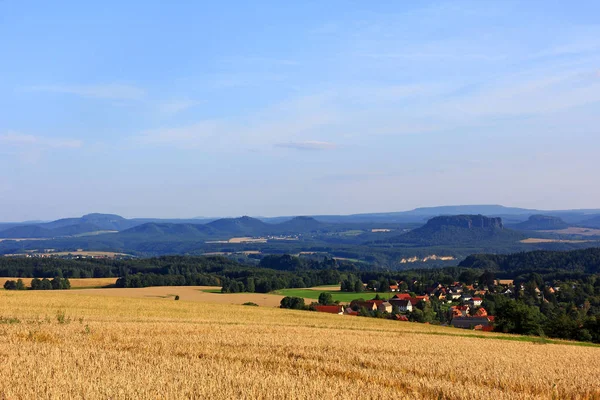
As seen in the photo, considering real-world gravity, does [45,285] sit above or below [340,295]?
above

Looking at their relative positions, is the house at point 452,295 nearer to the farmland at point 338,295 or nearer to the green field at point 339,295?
the farmland at point 338,295

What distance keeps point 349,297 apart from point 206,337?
82953 mm

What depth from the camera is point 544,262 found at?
166125mm

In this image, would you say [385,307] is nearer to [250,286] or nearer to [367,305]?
[367,305]

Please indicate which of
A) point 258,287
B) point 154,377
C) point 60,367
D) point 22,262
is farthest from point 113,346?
point 22,262

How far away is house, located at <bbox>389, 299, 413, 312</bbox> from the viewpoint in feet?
294

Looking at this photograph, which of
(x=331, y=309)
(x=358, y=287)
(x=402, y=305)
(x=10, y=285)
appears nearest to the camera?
(x=331, y=309)

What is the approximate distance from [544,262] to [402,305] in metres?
93.5

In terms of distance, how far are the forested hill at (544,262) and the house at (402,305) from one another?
6371 cm

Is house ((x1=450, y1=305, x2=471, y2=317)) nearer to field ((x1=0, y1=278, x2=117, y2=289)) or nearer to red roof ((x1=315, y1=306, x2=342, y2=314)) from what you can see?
red roof ((x1=315, y1=306, x2=342, y2=314))

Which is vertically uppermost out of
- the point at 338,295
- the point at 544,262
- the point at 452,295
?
the point at 544,262

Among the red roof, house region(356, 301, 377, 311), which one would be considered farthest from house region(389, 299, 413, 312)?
the red roof

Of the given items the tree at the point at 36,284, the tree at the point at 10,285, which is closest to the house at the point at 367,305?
the tree at the point at 36,284

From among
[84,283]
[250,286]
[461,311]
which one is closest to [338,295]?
[250,286]
